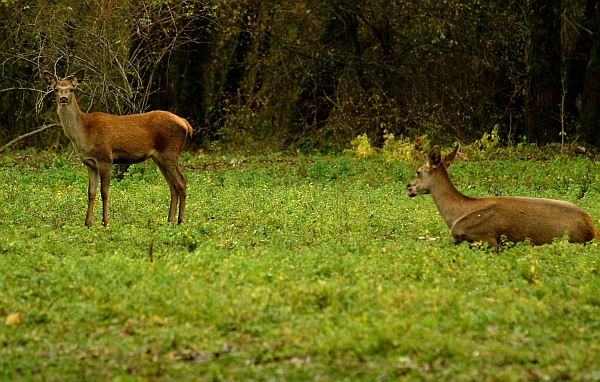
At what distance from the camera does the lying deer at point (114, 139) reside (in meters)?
12.4

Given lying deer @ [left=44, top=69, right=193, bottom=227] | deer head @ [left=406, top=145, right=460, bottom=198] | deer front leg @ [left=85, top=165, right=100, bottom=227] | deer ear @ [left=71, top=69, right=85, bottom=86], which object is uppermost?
deer ear @ [left=71, top=69, right=85, bottom=86]

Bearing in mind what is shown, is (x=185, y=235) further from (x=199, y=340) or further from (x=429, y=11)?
(x=429, y=11)

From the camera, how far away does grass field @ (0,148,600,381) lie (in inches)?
244

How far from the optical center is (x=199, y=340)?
6664 millimetres

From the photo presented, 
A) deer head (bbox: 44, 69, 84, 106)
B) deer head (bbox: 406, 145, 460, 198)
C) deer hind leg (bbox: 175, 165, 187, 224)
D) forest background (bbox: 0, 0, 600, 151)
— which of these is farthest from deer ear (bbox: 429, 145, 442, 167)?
forest background (bbox: 0, 0, 600, 151)

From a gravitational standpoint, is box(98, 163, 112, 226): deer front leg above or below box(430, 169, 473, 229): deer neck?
below

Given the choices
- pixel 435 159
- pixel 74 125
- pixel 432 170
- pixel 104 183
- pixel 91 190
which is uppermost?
pixel 435 159

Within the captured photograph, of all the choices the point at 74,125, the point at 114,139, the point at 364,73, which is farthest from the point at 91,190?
the point at 364,73

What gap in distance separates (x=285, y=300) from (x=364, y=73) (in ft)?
54.9

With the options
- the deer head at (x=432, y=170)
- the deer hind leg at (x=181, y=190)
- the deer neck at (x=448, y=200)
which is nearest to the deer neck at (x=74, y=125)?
the deer hind leg at (x=181, y=190)

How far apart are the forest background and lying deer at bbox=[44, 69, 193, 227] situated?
708 centimetres

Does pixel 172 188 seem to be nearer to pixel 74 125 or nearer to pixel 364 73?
pixel 74 125

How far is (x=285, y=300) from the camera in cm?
748

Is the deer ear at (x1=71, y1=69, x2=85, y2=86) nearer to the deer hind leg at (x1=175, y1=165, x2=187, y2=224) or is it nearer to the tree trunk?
the deer hind leg at (x1=175, y1=165, x2=187, y2=224)
